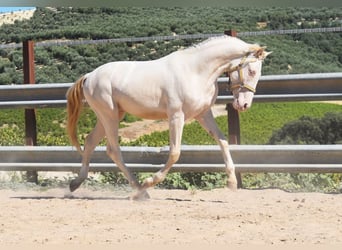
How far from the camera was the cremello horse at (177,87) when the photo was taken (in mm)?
6582

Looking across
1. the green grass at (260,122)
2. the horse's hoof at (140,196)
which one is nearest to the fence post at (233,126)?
the horse's hoof at (140,196)

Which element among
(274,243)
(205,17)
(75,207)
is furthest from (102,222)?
(205,17)

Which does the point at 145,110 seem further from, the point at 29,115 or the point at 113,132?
the point at 29,115

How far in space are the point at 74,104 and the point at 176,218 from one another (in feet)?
8.33

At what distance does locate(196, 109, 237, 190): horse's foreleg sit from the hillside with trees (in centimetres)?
1231

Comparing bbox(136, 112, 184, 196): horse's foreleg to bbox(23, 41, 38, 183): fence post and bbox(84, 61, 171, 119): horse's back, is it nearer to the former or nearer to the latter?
bbox(84, 61, 171, 119): horse's back

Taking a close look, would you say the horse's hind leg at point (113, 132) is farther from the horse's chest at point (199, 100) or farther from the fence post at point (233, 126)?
the fence post at point (233, 126)

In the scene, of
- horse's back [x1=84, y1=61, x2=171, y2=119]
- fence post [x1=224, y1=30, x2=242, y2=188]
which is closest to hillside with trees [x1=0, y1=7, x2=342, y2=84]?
fence post [x1=224, y1=30, x2=242, y2=188]

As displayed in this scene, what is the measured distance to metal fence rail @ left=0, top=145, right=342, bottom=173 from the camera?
23.4ft

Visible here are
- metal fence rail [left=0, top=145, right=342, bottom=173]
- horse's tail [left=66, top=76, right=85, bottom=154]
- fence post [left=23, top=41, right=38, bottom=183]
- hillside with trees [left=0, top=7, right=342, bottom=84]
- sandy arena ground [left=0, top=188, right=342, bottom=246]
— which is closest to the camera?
sandy arena ground [left=0, top=188, right=342, bottom=246]

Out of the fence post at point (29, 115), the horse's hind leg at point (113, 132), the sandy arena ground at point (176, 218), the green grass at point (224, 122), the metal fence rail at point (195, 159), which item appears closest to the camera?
the sandy arena ground at point (176, 218)

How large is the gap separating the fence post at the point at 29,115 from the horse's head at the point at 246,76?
317 cm

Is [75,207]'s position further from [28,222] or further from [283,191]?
[283,191]

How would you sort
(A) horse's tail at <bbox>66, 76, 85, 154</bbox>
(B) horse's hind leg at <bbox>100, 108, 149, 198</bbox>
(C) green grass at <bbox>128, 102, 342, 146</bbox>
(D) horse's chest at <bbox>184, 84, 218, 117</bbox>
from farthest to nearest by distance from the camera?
(C) green grass at <bbox>128, 102, 342, 146</bbox> < (A) horse's tail at <bbox>66, 76, 85, 154</bbox> < (B) horse's hind leg at <bbox>100, 108, 149, 198</bbox> < (D) horse's chest at <bbox>184, 84, 218, 117</bbox>
